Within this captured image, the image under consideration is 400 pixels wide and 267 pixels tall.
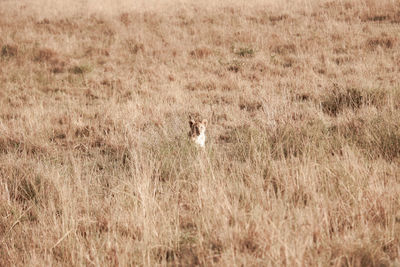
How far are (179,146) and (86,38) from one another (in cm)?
973

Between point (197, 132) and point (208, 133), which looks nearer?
point (197, 132)

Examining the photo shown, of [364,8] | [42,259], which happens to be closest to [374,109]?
[42,259]

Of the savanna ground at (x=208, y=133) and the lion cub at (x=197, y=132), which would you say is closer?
the savanna ground at (x=208, y=133)

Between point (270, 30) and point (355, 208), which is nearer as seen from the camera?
point (355, 208)

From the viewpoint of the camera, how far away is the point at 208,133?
6.25 metres

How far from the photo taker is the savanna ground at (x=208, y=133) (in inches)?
112

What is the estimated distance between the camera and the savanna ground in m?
2.84

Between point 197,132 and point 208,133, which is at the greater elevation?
point 197,132

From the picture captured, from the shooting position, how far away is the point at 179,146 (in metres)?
5.14

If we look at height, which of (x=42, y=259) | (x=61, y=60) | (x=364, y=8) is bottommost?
(x=42, y=259)

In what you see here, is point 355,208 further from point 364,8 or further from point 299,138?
point 364,8

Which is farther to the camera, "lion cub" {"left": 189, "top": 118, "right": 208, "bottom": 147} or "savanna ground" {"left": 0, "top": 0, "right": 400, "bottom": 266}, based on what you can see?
"lion cub" {"left": 189, "top": 118, "right": 208, "bottom": 147}

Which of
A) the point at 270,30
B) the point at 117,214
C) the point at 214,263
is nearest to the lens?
the point at 214,263

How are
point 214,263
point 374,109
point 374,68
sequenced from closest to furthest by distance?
point 214,263, point 374,109, point 374,68
